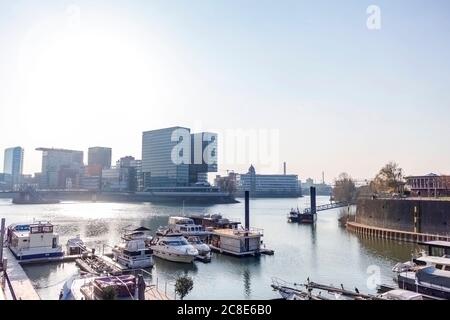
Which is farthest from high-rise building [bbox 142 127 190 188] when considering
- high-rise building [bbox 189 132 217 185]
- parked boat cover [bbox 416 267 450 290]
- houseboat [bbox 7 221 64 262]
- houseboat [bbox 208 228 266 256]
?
parked boat cover [bbox 416 267 450 290]

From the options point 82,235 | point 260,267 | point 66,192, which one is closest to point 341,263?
point 260,267

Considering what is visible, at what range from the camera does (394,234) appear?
47500 millimetres

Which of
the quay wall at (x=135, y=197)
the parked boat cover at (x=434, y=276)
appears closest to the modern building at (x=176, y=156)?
the quay wall at (x=135, y=197)

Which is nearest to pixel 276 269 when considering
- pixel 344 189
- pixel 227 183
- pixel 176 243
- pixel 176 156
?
pixel 176 243

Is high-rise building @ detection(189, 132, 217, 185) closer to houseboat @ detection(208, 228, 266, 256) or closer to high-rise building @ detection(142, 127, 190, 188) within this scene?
high-rise building @ detection(142, 127, 190, 188)

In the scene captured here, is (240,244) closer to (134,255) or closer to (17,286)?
(134,255)

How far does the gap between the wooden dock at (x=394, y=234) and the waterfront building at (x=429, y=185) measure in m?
14.8

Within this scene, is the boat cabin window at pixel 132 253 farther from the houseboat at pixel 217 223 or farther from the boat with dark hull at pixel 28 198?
the boat with dark hull at pixel 28 198

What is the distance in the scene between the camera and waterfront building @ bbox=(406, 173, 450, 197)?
62.2m

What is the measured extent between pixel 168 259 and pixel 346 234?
3187 centimetres
